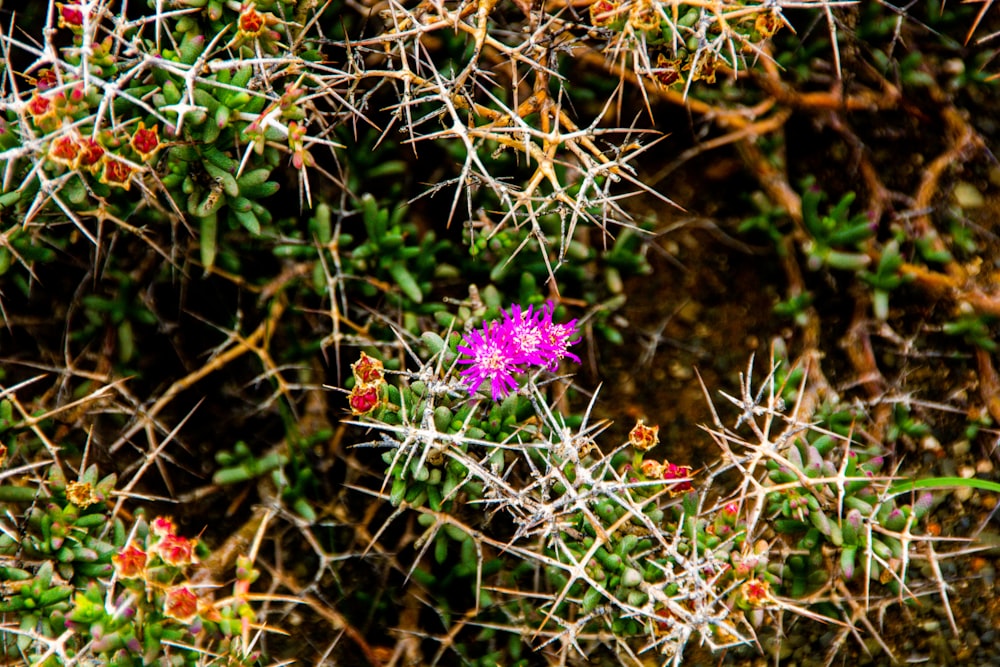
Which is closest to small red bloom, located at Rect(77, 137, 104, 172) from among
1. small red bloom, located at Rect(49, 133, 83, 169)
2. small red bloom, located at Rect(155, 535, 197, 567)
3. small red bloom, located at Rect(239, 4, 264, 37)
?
small red bloom, located at Rect(49, 133, 83, 169)

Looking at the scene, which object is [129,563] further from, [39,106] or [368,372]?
[39,106]

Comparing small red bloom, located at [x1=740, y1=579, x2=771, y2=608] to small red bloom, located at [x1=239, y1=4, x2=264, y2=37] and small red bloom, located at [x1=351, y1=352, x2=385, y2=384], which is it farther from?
small red bloom, located at [x1=239, y1=4, x2=264, y2=37]

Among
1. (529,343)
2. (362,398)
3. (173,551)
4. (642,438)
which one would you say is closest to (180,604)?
(173,551)

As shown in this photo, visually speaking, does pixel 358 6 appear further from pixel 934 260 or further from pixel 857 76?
pixel 934 260

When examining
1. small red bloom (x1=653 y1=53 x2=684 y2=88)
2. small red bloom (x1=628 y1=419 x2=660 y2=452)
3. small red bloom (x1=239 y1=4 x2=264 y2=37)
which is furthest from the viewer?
small red bloom (x1=653 y1=53 x2=684 y2=88)

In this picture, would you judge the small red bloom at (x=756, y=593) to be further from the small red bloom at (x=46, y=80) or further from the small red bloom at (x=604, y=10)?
the small red bloom at (x=46, y=80)

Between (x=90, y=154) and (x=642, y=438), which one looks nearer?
(x=90, y=154)

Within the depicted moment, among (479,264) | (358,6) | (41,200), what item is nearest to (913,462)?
(479,264)
